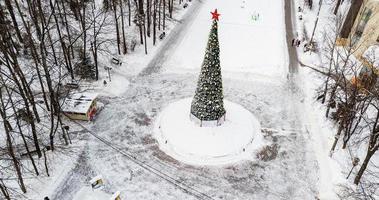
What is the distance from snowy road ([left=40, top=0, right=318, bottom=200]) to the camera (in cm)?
2433

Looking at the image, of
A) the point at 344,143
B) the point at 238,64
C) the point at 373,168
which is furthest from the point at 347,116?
the point at 238,64

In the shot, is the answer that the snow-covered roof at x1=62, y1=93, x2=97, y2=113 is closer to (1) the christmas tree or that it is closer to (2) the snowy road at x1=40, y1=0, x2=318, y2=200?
(2) the snowy road at x1=40, y1=0, x2=318, y2=200

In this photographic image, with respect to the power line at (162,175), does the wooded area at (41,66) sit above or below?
above

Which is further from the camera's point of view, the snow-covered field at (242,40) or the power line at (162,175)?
the snow-covered field at (242,40)

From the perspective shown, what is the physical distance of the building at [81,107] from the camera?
29.0 metres

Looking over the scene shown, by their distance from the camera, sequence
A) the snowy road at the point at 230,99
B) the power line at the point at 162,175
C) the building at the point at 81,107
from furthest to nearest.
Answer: the building at the point at 81,107 → the snowy road at the point at 230,99 → the power line at the point at 162,175

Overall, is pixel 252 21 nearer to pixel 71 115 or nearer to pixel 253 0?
pixel 253 0

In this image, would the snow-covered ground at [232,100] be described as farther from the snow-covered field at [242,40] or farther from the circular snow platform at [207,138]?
the circular snow platform at [207,138]

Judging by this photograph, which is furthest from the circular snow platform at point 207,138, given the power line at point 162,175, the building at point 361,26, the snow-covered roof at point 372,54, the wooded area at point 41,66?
the building at point 361,26

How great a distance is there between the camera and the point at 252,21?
4972cm

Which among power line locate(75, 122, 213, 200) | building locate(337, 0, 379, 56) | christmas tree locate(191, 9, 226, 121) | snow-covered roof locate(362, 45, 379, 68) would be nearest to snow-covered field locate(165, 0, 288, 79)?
building locate(337, 0, 379, 56)

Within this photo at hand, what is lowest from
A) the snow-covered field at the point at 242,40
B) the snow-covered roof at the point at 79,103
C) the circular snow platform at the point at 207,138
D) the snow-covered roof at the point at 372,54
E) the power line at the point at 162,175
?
the power line at the point at 162,175

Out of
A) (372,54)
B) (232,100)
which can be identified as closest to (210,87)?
(232,100)

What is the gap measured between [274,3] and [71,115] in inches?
1557
